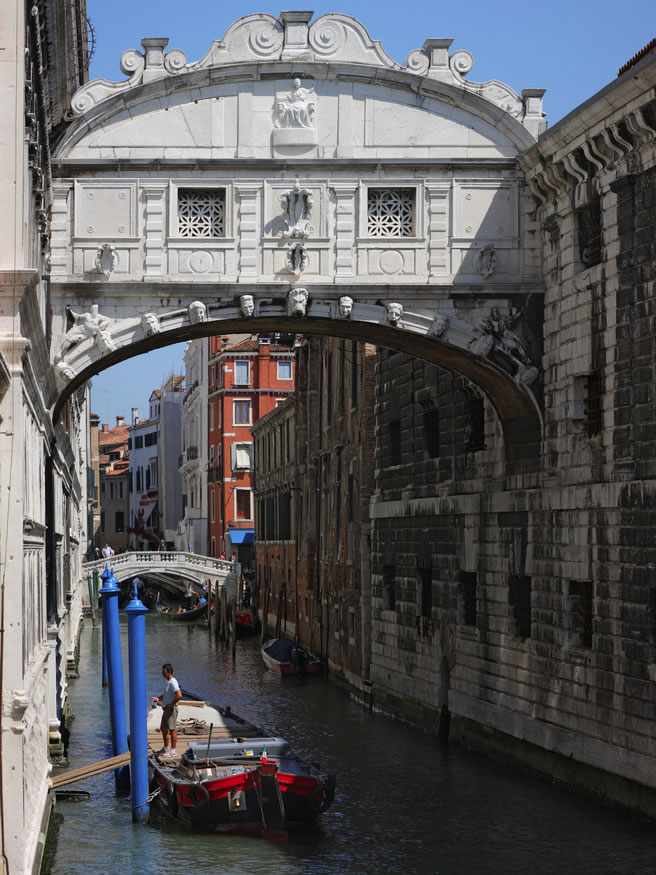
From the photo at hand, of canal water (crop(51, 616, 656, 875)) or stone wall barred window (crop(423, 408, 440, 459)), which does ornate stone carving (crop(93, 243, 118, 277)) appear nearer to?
canal water (crop(51, 616, 656, 875))

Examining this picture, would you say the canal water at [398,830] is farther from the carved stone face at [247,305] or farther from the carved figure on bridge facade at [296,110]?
the carved figure on bridge facade at [296,110]

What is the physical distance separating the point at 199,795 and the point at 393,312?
6197 mm

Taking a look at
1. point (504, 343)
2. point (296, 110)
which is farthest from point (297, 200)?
point (504, 343)

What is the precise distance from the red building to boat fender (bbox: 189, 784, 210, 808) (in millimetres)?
44127

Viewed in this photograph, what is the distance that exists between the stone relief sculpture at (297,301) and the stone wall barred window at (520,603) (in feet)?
14.6

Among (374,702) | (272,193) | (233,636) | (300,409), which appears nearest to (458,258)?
(272,193)

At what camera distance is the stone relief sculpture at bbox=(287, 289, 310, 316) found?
17.4 metres

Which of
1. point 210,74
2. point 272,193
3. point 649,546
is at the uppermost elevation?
point 210,74

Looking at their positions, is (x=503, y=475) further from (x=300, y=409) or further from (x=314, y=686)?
(x=300, y=409)

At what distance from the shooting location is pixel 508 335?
17766 mm

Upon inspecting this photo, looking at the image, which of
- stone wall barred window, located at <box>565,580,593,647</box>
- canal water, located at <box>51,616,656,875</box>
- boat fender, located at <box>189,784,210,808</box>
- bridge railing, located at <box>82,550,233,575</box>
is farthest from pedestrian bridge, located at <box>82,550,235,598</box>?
boat fender, located at <box>189,784,210,808</box>

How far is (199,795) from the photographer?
15.0 m

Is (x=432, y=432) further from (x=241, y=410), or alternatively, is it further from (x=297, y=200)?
(x=241, y=410)

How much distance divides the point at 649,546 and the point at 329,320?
5.16 m
